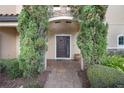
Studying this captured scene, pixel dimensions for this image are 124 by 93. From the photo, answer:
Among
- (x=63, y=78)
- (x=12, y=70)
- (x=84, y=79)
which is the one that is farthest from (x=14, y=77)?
(x=84, y=79)

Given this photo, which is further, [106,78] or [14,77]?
[14,77]

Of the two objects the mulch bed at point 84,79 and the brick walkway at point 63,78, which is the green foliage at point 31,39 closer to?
the brick walkway at point 63,78

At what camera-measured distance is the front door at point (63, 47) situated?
1805cm

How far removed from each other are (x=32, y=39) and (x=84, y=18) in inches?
97.6

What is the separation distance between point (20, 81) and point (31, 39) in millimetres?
1919

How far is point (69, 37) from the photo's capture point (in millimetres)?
17969

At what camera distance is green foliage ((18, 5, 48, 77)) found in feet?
35.8

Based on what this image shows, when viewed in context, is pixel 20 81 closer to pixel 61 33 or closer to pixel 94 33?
pixel 94 33

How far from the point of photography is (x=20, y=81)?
11031 mm

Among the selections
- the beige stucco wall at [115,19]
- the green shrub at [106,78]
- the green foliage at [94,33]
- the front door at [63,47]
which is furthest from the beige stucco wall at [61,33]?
the green shrub at [106,78]

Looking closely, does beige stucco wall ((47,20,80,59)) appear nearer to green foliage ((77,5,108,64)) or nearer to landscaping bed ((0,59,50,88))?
landscaping bed ((0,59,50,88))

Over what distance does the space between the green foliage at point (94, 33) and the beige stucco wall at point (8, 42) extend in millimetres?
7129
